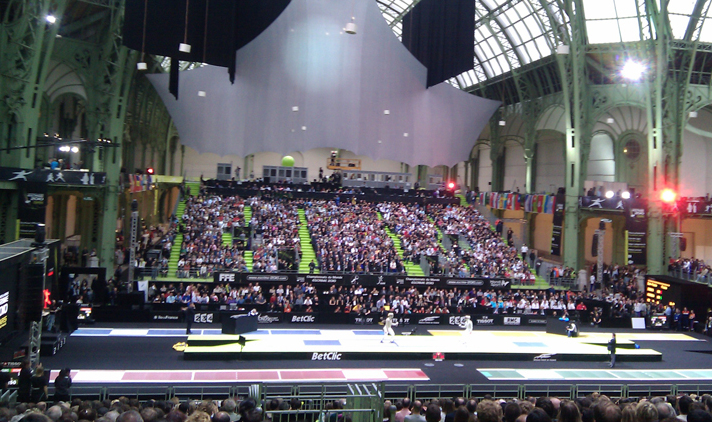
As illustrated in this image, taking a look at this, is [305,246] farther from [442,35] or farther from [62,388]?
[62,388]

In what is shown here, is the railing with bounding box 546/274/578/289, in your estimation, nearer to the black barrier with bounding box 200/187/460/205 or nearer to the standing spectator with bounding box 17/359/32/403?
the black barrier with bounding box 200/187/460/205

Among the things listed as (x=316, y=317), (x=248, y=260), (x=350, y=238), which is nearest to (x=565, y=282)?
(x=350, y=238)

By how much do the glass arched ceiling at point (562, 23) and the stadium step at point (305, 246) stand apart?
1630 cm

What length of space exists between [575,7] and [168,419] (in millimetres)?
34511

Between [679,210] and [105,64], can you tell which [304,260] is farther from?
[679,210]

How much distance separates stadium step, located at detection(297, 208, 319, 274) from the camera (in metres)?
34.5

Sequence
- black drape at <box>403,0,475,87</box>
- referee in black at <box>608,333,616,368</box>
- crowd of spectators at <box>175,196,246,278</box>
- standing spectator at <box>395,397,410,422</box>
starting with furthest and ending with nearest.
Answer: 1. black drape at <box>403,0,475,87</box>
2. crowd of spectators at <box>175,196,246,278</box>
3. referee in black at <box>608,333,616,368</box>
4. standing spectator at <box>395,397,410,422</box>

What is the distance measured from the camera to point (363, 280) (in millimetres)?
32906

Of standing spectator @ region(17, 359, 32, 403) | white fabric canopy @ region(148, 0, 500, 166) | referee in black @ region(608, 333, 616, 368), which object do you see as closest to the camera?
standing spectator @ region(17, 359, 32, 403)

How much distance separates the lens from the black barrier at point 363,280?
31.3 metres

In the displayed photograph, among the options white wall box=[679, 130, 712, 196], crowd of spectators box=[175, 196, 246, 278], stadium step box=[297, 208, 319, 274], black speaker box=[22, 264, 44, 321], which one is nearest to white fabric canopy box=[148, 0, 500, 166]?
crowd of spectators box=[175, 196, 246, 278]

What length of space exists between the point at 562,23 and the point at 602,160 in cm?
1299

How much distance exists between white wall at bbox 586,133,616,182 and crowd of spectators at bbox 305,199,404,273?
17.3 metres

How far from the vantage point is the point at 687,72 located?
3531cm
